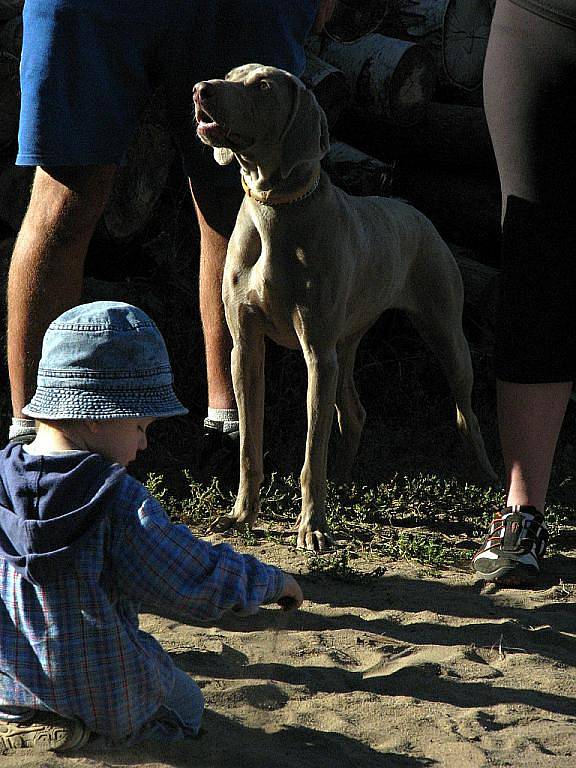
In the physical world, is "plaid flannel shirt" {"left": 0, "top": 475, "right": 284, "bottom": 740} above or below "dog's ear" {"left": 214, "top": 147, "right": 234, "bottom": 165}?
below

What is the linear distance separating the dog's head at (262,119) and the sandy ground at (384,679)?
147 cm

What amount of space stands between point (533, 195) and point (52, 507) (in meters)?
2.18

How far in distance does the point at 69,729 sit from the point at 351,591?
1458 millimetres

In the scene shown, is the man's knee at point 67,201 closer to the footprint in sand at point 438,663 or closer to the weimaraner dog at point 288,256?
the weimaraner dog at point 288,256

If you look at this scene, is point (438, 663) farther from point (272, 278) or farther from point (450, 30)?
point (450, 30)

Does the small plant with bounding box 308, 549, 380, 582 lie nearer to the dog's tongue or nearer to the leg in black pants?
the leg in black pants

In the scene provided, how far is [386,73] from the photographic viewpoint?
5734mm

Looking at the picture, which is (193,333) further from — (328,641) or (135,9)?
(328,641)

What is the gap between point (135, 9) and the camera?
3627mm

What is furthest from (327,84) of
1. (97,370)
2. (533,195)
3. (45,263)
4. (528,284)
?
(97,370)

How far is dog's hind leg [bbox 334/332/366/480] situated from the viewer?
4.96 meters

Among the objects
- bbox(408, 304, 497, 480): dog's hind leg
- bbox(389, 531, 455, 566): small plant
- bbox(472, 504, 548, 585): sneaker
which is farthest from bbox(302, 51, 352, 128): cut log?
bbox(472, 504, 548, 585): sneaker

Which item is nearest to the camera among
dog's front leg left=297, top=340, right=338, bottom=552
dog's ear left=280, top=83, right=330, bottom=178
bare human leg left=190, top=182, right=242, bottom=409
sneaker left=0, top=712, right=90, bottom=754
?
sneaker left=0, top=712, right=90, bottom=754

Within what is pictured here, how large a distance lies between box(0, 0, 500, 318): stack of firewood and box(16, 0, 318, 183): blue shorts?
115 centimetres
